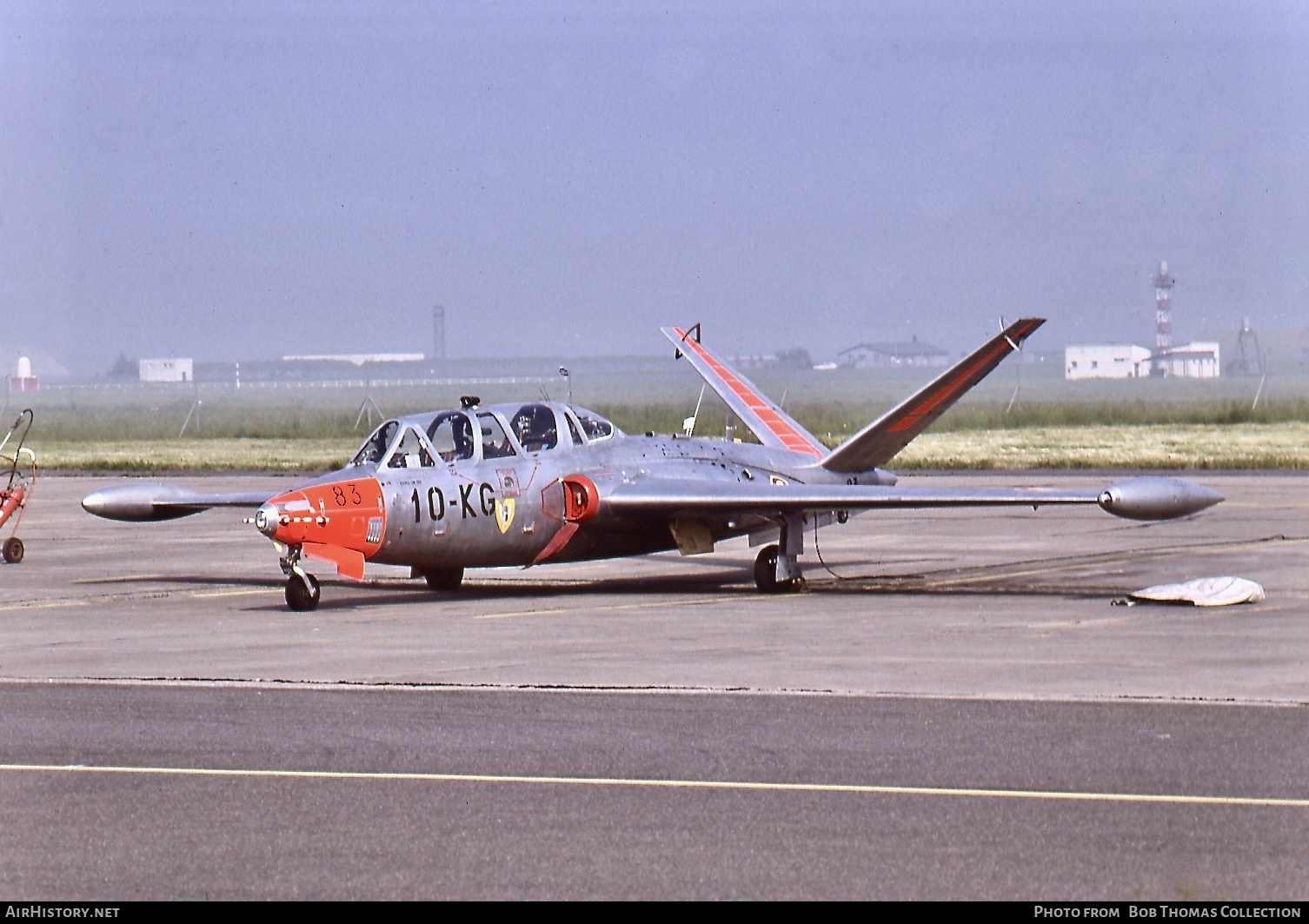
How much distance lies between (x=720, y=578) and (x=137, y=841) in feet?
51.7

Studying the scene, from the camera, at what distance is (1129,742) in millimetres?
10766

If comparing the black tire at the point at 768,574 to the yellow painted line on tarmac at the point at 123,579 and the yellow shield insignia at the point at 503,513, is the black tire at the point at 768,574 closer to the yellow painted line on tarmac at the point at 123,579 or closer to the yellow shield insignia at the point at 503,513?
the yellow shield insignia at the point at 503,513

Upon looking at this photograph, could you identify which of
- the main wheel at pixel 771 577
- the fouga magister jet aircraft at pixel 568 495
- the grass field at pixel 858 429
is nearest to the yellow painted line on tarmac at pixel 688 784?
the fouga magister jet aircraft at pixel 568 495

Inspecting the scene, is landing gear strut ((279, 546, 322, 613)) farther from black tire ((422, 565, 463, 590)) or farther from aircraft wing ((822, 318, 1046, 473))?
aircraft wing ((822, 318, 1046, 473))

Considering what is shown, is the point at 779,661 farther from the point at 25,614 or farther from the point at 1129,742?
the point at 25,614

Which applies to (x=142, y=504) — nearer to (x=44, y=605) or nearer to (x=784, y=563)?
(x=44, y=605)

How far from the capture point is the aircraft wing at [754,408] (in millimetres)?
25266

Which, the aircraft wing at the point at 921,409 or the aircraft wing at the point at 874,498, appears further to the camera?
the aircraft wing at the point at 921,409

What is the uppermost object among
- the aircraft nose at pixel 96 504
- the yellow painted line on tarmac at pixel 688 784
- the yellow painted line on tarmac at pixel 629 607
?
the aircraft nose at pixel 96 504

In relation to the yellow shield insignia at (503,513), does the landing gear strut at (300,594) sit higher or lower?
lower

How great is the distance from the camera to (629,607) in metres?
19.5

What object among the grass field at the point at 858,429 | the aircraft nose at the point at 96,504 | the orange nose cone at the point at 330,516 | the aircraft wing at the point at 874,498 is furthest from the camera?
the grass field at the point at 858,429

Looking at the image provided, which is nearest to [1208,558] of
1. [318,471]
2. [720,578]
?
[720,578]

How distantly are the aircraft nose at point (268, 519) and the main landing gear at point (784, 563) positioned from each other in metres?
6.13
